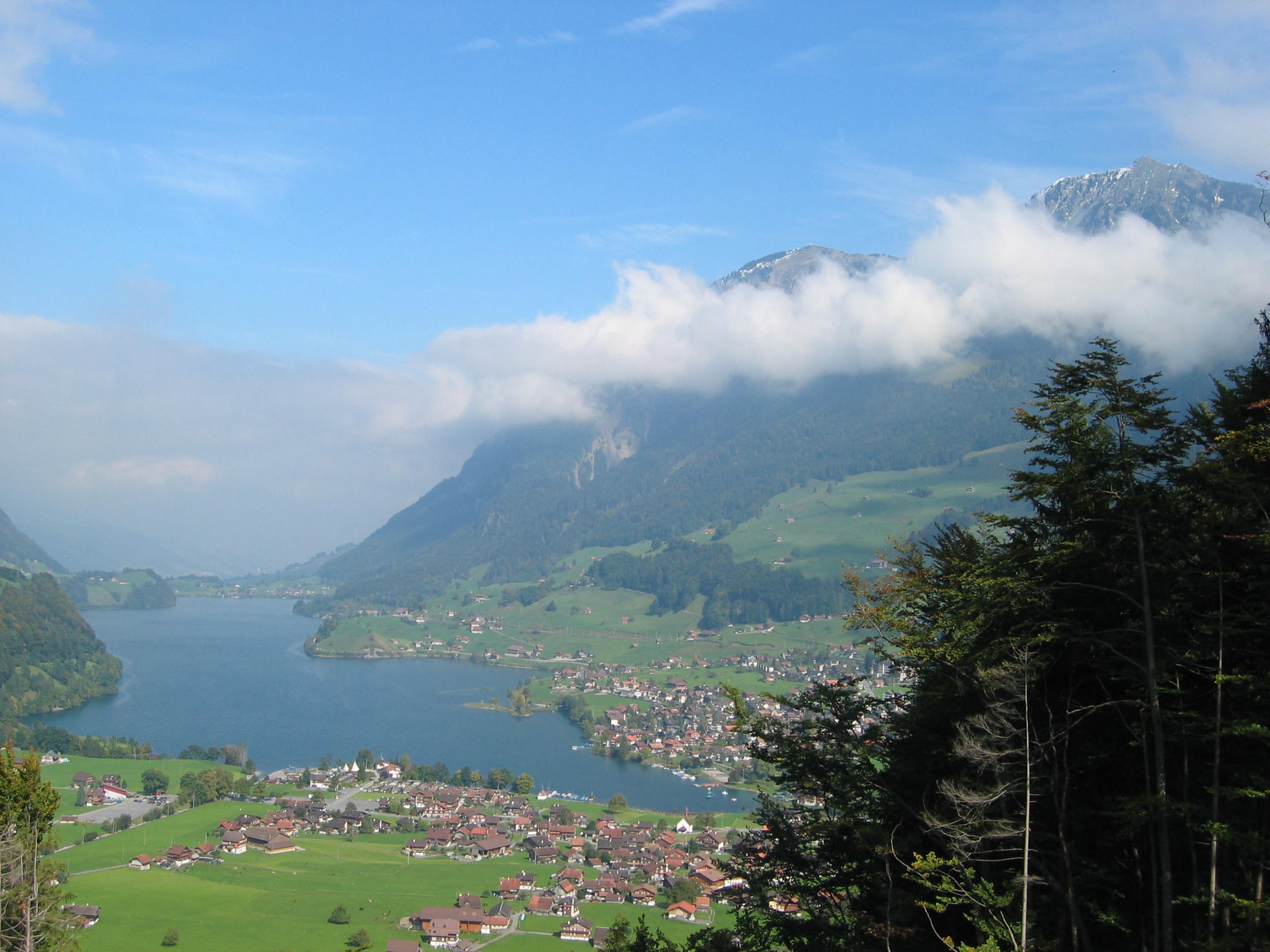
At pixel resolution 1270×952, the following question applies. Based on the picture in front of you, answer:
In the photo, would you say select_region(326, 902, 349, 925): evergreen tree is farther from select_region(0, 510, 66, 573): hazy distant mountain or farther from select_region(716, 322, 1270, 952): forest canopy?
select_region(0, 510, 66, 573): hazy distant mountain

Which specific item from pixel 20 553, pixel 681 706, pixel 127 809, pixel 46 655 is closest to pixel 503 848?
pixel 127 809

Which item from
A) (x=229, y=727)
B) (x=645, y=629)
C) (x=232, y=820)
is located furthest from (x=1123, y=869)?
(x=645, y=629)

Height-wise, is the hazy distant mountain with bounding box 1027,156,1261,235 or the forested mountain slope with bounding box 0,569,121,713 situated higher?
the hazy distant mountain with bounding box 1027,156,1261,235

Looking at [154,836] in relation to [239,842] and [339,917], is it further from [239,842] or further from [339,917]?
[339,917]

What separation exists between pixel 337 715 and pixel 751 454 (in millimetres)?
118129

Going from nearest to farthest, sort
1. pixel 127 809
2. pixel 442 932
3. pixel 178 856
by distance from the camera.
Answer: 1. pixel 442 932
2. pixel 178 856
3. pixel 127 809

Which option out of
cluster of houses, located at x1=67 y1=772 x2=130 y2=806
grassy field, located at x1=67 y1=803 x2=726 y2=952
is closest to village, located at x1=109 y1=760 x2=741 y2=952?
grassy field, located at x1=67 y1=803 x2=726 y2=952

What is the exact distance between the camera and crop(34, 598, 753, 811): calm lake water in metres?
56.0

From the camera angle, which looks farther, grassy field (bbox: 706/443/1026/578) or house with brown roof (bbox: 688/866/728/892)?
grassy field (bbox: 706/443/1026/578)

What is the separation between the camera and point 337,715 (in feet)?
229

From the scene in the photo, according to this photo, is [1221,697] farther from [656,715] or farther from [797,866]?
[656,715]

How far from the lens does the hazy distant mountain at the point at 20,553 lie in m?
156

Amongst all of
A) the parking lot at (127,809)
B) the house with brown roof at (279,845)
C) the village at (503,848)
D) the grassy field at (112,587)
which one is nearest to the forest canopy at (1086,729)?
the village at (503,848)

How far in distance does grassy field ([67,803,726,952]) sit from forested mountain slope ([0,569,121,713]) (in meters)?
38.9
